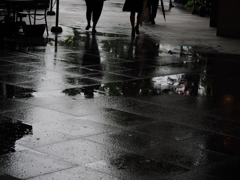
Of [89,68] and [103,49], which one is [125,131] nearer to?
[89,68]

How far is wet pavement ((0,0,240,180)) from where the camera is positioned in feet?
21.6

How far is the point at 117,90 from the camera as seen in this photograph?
10.7 meters

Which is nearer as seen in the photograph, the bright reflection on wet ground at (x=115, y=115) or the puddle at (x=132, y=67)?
the bright reflection on wet ground at (x=115, y=115)

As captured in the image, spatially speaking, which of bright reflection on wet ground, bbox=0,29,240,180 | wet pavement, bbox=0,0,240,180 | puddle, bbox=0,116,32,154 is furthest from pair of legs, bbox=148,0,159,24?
puddle, bbox=0,116,32,154

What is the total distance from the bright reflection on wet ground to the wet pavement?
1 centimetres

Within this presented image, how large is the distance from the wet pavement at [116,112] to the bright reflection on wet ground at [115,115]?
0.01 metres

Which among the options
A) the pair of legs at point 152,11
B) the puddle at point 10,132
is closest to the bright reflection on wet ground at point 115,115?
the puddle at point 10,132

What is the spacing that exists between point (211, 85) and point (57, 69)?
10.3ft

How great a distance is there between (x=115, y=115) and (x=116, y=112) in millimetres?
207

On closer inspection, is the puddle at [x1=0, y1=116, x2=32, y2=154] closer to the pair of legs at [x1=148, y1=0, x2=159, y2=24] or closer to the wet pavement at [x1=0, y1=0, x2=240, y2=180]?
the wet pavement at [x1=0, y1=0, x2=240, y2=180]

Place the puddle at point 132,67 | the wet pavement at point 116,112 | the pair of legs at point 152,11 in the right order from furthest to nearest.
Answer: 1. the pair of legs at point 152,11
2. the puddle at point 132,67
3. the wet pavement at point 116,112

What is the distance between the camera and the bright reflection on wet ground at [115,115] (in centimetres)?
661

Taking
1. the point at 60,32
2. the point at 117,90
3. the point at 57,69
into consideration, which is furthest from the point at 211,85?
the point at 60,32

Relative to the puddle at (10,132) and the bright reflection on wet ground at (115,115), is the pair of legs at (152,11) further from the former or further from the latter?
the puddle at (10,132)
